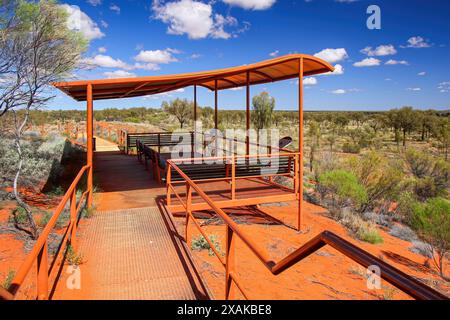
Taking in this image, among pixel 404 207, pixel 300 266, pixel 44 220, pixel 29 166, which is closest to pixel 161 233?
pixel 300 266

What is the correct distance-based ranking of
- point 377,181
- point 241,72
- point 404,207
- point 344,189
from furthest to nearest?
point 377,181 < point 404,207 < point 344,189 < point 241,72

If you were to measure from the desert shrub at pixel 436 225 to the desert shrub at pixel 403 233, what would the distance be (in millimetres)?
585

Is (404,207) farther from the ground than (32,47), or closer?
closer

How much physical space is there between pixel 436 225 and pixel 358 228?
186 cm

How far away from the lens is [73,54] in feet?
28.5

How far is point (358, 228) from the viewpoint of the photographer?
9781mm

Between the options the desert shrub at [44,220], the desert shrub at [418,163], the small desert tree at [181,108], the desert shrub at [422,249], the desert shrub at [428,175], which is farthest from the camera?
the small desert tree at [181,108]

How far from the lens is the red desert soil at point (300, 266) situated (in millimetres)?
5418

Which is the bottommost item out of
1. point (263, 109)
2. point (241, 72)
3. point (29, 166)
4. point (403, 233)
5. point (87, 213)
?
point (403, 233)

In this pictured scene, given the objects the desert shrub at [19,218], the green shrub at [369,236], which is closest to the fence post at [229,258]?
the desert shrub at [19,218]

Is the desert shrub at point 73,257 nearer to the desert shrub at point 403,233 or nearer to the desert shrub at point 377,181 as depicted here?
the desert shrub at point 403,233

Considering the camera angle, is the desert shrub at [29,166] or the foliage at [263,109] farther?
the foliage at [263,109]

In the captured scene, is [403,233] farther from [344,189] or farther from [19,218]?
[19,218]
